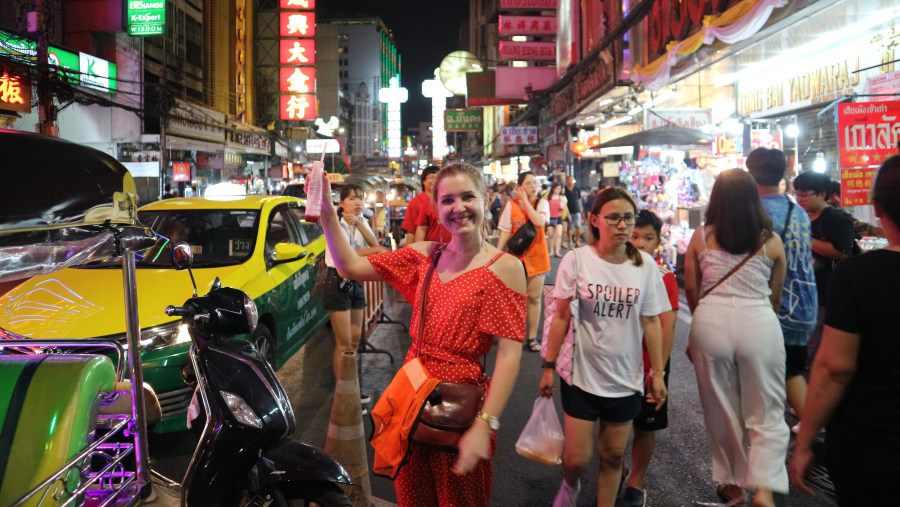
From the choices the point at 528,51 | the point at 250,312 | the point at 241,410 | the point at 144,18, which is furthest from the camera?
the point at 144,18

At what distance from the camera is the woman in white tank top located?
10.4 ft

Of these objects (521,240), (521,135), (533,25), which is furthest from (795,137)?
(521,135)

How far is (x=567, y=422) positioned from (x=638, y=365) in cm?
48

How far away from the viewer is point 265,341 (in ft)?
17.3

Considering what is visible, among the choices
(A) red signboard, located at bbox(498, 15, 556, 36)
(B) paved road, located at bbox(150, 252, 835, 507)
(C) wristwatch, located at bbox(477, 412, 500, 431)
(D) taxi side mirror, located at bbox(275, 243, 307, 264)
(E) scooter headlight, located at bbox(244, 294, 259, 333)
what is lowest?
(B) paved road, located at bbox(150, 252, 835, 507)

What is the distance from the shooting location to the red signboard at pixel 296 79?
28.9 m

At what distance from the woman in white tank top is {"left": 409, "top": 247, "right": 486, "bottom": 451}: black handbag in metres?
1.77

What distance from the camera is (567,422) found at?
10.5 feet

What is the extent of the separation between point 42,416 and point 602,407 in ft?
8.14

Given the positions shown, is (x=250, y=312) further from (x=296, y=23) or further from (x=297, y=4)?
(x=297, y=4)

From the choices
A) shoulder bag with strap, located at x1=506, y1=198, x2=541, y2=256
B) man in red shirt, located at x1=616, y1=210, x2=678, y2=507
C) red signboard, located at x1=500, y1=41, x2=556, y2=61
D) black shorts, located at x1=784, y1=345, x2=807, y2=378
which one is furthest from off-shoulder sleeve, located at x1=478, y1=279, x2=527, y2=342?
red signboard, located at x1=500, y1=41, x2=556, y2=61

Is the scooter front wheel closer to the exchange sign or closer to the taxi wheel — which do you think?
the taxi wheel

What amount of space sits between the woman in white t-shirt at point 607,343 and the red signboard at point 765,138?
22.9 ft

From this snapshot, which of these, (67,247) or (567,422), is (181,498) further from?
(567,422)
